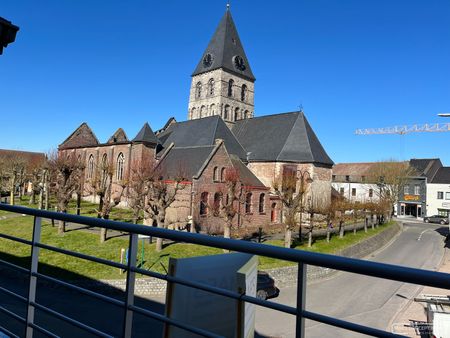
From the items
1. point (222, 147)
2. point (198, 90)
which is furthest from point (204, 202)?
point (198, 90)

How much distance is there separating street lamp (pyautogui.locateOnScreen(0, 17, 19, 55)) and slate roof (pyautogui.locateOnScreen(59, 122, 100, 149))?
160 feet

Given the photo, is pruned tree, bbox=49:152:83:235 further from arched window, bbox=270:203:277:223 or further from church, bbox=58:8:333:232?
arched window, bbox=270:203:277:223

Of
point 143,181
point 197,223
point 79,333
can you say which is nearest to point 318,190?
point 197,223

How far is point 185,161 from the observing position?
31219mm

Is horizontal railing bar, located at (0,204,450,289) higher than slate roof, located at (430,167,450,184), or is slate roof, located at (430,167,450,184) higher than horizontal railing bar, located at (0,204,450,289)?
slate roof, located at (430,167,450,184)

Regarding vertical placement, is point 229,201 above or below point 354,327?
below

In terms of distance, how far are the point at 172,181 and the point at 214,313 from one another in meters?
27.0

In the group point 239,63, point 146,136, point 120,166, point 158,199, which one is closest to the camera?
point 158,199

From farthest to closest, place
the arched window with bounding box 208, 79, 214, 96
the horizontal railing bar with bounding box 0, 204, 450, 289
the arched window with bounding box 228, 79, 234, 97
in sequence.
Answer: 1. the arched window with bounding box 208, 79, 214, 96
2. the arched window with bounding box 228, 79, 234, 97
3. the horizontal railing bar with bounding box 0, 204, 450, 289

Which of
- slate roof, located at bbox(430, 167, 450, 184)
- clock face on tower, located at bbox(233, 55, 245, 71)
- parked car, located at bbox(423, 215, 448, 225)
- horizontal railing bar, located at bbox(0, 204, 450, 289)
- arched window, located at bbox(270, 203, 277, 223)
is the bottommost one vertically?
parked car, located at bbox(423, 215, 448, 225)

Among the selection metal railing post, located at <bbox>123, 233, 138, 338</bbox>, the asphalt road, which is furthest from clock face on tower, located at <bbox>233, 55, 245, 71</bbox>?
metal railing post, located at <bbox>123, 233, 138, 338</bbox>

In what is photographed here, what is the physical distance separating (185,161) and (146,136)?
6949 millimetres

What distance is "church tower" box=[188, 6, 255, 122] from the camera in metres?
49.5

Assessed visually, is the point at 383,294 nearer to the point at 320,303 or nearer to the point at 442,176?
the point at 320,303
